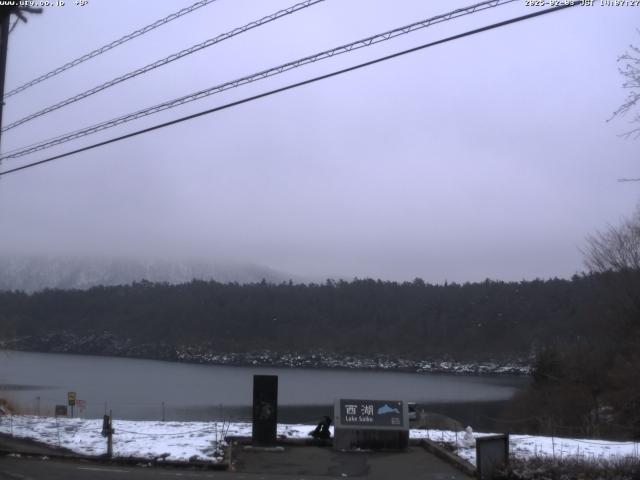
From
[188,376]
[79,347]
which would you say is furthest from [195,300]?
[188,376]

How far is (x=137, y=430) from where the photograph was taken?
20.1 metres

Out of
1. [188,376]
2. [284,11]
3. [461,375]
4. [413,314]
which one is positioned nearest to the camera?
[284,11]

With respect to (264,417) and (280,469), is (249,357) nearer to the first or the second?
(264,417)

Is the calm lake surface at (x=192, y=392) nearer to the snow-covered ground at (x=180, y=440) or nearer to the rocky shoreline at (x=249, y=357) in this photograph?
the rocky shoreline at (x=249, y=357)

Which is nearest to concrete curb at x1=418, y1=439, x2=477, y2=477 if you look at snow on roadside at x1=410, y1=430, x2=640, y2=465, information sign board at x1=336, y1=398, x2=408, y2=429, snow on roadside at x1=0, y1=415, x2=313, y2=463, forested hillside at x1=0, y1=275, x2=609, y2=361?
snow on roadside at x1=410, y1=430, x2=640, y2=465

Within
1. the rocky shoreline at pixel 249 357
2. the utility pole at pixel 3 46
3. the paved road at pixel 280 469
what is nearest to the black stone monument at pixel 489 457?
the paved road at pixel 280 469

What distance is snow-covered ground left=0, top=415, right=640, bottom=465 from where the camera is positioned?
16.7 meters

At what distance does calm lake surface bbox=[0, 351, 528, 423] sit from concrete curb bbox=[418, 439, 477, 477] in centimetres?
2197

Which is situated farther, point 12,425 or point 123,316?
point 123,316

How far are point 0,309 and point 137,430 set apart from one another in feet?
515

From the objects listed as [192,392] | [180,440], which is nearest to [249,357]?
[192,392]

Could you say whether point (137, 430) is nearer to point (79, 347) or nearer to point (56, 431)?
point (56, 431)

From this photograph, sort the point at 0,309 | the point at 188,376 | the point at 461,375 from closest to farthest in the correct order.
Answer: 1. the point at 188,376
2. the point at 461,375
3. the point at 0,309

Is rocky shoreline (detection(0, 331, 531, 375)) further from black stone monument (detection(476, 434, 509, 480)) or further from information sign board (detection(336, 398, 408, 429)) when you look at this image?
black stone monument (detection(476, 434, 509, 480))
